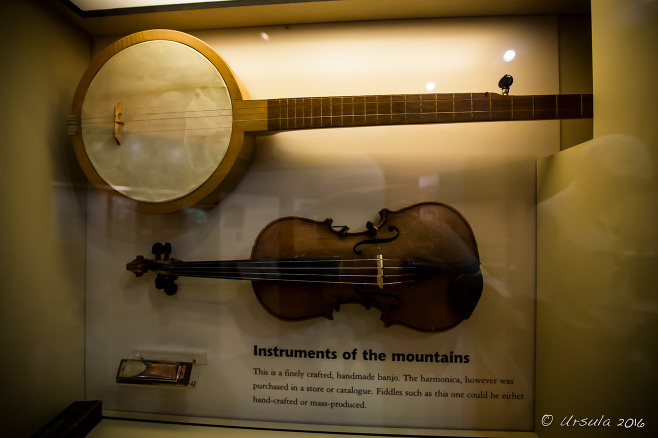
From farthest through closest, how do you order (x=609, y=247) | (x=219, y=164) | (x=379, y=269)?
(x=219, y=164)
(x=379, y=269)
(x=609, y=247)

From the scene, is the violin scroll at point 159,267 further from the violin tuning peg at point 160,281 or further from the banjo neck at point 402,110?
the banjo neck at point 402,110

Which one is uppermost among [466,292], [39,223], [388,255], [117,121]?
[117,121]

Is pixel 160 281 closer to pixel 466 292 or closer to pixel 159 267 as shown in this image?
pixel 159 267

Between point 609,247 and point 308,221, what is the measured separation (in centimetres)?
89

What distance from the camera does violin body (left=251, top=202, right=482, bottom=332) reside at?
3.69 ft

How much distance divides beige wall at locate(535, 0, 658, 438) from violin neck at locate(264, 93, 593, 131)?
0.35 feet

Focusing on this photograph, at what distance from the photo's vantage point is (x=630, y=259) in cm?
87

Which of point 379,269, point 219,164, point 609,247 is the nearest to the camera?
point 609,247

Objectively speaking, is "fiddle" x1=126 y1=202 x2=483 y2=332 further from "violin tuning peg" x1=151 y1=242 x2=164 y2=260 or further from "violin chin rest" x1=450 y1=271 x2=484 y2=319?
"violin tuning peg" x1=151 y1=242 x2=164 y2=260

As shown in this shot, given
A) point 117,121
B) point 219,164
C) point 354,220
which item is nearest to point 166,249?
point 219,164

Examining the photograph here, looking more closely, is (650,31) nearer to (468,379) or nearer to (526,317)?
(526,317)

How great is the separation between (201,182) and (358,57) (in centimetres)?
76

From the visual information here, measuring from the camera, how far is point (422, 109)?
1128 millimetres

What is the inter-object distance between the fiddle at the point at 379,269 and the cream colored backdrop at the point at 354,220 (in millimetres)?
125
